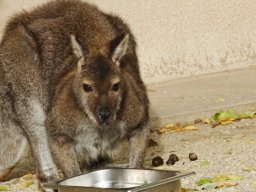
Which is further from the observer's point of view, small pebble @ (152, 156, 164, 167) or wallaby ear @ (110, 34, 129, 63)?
small pebble @ (152, 156, 164, 167)

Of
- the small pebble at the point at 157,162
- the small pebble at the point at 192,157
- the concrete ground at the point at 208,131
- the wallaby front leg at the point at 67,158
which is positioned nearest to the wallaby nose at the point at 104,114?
the wallaby front leg at the point at 67,158

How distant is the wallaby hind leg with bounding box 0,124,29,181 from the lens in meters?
Answer: 7.58

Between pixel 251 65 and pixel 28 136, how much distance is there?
15.5 ft

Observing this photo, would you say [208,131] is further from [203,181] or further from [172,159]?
[203,181]

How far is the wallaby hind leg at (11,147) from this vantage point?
24.9ft

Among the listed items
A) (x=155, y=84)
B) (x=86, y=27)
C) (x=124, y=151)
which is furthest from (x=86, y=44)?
(x=155, y=84)

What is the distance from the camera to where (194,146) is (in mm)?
8258

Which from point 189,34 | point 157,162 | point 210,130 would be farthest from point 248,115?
point 189,34

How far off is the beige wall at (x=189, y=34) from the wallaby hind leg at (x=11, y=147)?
3.43m

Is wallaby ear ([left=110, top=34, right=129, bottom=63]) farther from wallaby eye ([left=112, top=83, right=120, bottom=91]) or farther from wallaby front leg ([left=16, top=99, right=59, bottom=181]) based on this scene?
wallaby front leg ([left=16, top=99, right=59, bottom=181])

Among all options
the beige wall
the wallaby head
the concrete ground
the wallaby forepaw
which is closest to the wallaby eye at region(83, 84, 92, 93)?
the wallaby head

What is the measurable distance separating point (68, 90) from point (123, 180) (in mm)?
958

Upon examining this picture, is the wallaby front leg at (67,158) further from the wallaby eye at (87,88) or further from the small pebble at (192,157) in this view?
the small pebble at (192,157)

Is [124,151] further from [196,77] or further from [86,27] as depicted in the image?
[196,77]
